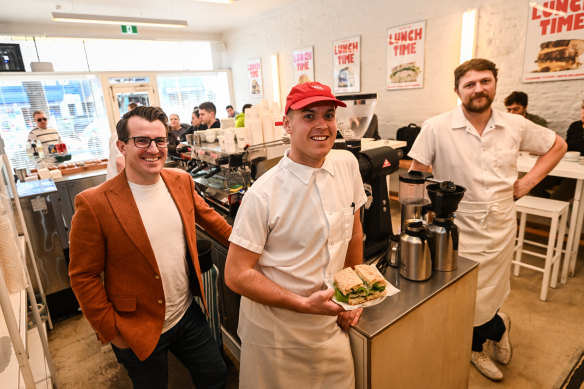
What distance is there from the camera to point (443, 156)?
206 cm

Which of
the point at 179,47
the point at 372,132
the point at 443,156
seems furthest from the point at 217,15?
the point at 443,156

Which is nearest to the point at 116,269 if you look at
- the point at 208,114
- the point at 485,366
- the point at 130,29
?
the point at 485,366

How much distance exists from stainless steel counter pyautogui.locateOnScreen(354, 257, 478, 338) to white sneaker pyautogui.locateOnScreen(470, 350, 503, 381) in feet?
3.25

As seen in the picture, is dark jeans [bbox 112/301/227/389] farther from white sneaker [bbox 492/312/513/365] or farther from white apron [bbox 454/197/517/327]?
white sneaker [bbox 492/312/513/365]

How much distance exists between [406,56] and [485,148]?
3.90 m

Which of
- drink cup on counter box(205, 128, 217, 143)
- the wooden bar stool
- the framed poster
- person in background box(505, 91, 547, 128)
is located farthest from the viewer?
the framed poster

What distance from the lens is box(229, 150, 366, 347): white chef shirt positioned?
1208mm

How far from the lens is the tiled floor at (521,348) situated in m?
2.22

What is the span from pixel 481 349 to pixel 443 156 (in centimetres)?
130

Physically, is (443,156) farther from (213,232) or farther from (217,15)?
(217,15)

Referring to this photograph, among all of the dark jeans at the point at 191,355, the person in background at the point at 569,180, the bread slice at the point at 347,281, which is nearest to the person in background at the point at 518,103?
the person in background at the point at 569,180

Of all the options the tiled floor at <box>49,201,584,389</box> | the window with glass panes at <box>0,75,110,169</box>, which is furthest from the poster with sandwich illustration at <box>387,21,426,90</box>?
the window with glass panes at <box>0,75,110,169</box>

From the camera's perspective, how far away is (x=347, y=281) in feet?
3.94

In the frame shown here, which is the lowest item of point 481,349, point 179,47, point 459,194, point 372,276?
point 481,349
